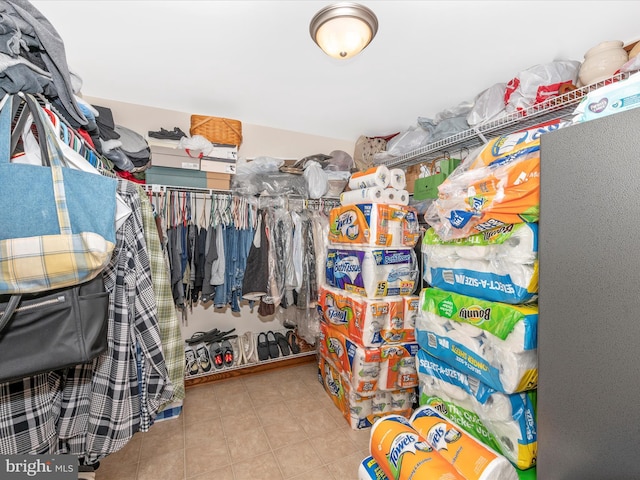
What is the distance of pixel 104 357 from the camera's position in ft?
3.38

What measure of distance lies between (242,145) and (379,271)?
1.88 meters

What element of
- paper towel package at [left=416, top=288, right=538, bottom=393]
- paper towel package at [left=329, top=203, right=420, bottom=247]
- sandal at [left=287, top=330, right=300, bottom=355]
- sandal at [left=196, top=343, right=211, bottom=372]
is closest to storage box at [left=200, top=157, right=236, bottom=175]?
paper towel package at [left=329, top=203, right=420, bottom=247]

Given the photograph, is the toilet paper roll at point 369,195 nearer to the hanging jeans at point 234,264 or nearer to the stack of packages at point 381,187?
the stack of packages at point 381,187

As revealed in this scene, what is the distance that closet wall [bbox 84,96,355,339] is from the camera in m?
2.38

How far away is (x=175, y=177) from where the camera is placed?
7.28ft

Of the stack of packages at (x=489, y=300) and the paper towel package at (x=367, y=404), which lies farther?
the paper towel package at (x=367, y=404)

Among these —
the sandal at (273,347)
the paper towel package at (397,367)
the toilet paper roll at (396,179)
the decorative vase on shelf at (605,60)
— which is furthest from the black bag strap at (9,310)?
the decorative vase on shelf at (605,60)

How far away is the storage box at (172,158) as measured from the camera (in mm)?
2127

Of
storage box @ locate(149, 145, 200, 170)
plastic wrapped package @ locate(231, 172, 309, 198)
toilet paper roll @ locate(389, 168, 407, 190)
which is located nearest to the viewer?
toilet paper roll @ locate(389, 168, 407, 190)

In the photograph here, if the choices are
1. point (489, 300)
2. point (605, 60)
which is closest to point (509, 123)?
point (605, 60)

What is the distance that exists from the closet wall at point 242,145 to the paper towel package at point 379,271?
128 cm

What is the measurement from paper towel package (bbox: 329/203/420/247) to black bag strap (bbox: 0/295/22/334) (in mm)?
1601

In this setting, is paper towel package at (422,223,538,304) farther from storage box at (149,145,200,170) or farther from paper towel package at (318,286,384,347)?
storage box at (149,145,200,170)

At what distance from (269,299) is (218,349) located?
69cm
